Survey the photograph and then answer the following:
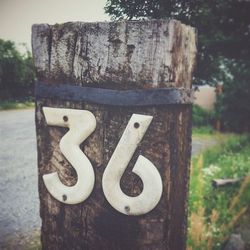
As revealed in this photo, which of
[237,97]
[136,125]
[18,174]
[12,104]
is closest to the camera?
[136,125]

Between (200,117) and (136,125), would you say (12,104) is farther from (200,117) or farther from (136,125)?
(200,117)

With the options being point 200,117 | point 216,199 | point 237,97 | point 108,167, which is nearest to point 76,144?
point 108,167

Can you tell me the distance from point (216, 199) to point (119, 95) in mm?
3663

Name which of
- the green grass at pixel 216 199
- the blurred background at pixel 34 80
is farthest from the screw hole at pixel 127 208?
the green grass at pixel 216 199

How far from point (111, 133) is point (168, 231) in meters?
0.36

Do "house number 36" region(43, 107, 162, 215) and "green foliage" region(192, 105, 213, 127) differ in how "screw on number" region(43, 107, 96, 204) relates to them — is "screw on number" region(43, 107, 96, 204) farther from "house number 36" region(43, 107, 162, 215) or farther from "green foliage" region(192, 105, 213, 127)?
"green foliage" region(192, 105, 213, 127)

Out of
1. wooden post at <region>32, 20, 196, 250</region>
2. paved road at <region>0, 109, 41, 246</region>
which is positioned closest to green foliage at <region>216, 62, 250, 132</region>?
paved road at <region>0, 109, 41, 246</region>

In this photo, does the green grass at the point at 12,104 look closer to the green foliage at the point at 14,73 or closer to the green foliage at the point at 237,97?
the green foliage at the point at 14,73

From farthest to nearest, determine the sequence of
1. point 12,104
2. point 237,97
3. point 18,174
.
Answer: point 237,97
point 18,174
point 12,104

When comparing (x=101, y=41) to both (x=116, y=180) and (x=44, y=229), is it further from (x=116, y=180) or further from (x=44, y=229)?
(x=44, y=229)

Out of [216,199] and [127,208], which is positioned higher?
[127,208]

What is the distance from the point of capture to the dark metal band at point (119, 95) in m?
1.00

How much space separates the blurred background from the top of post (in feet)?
0.54

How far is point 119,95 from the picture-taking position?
1033 mm
